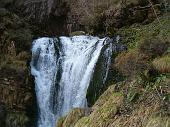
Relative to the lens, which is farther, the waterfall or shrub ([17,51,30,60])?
shrub ([17,51,30,60])

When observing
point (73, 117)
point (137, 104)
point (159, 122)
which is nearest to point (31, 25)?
point (73, 117)

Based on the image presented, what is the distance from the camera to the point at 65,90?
1535cm

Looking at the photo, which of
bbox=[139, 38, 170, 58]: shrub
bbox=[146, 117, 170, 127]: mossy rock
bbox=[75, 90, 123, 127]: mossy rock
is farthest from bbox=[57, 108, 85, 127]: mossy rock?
bbox=[139, 38, 170, 58]: shrub

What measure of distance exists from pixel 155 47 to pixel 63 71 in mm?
4247

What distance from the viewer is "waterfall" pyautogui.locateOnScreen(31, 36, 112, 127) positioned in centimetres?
1499

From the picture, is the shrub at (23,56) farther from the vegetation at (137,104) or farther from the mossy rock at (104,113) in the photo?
the mossy rock at (104,113)

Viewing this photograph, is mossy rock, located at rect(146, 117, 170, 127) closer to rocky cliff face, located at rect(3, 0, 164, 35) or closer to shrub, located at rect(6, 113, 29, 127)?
shrub, located at rect(6, 113, 29, 127)

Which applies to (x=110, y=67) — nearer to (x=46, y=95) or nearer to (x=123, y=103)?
(x=46, y=95)

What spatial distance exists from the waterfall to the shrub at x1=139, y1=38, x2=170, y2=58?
2.15 metres

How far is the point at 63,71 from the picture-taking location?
1575 centimetres

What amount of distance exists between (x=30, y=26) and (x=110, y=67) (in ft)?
19.0

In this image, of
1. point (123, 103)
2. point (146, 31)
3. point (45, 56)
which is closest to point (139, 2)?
point (146, 31)

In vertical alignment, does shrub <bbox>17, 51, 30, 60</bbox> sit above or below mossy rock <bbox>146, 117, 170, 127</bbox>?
below

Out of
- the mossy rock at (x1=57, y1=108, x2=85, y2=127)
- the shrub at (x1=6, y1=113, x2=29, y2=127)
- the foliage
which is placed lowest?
the shrub at (x1=6, y1=113, x2=29, y2=127)
